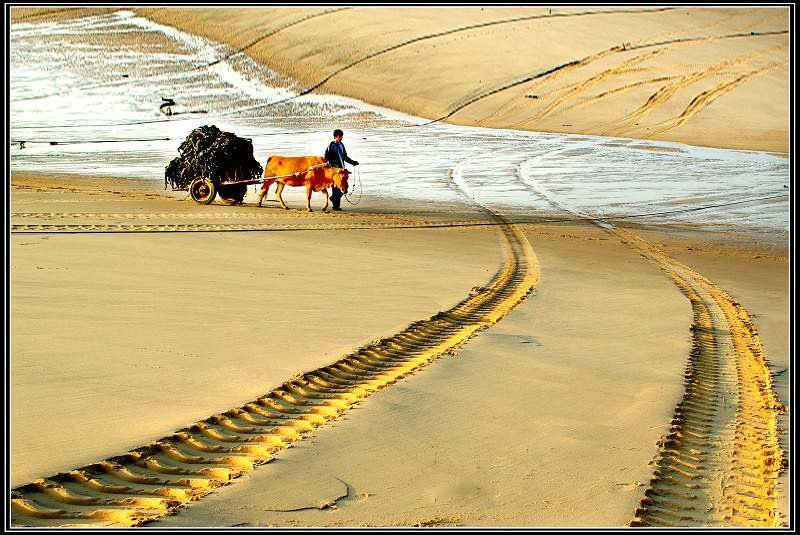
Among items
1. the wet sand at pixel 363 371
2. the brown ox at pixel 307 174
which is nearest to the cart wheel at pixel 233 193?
the brown ox at pixel 307 174

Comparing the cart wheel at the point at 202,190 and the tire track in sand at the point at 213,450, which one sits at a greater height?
the cart wheel at the point at 202,190

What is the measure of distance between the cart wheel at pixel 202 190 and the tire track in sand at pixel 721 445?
1000cm

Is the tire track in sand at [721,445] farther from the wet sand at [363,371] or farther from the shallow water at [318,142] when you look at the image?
the shallow water at [318,142]

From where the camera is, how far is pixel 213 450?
4.95 metres

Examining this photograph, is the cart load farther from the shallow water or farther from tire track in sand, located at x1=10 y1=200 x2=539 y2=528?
tire track in sand, located at x1=10 y1=200 x2=539 y2=528

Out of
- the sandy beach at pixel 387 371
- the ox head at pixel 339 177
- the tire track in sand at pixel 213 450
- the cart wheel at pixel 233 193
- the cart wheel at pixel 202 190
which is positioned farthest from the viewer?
the cart wheel at pixel 233 193

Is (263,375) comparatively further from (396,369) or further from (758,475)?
(758,475)

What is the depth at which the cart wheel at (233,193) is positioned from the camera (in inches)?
674

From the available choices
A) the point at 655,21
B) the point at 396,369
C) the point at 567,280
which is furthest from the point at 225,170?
the point at 655,21

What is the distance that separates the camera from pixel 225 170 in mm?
16812

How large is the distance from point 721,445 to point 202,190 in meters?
13.0

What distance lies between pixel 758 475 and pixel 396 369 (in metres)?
2.53

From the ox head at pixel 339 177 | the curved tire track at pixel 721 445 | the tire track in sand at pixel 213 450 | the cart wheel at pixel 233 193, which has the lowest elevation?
the curved tire track at pixel 721 445

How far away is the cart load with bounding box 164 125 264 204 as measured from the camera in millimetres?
16688
